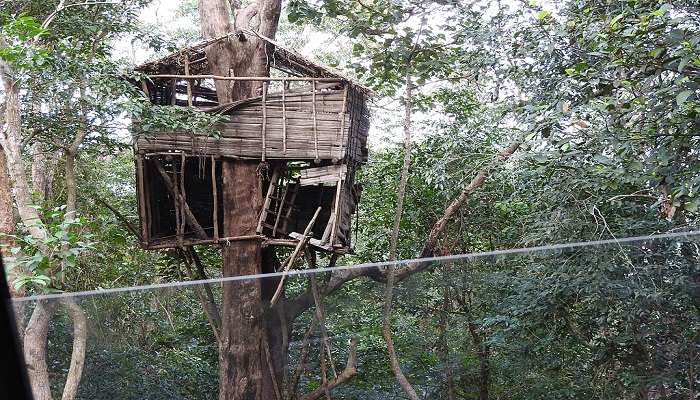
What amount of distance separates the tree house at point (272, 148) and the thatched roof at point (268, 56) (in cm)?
1

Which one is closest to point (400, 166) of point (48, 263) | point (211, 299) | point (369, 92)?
point (369, 92)

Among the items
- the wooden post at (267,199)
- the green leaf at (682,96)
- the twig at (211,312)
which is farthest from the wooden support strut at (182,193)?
the green leaf at (682,96)

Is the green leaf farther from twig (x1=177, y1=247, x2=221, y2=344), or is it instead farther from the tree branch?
twig (x1=177, y1=247, x2=221, y2=344)

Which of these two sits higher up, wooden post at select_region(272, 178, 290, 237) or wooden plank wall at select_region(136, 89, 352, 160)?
wooden plank wall at select_region(136, 89, 352, 160)

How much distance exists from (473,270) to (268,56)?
469 cm

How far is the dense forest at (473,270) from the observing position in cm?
265

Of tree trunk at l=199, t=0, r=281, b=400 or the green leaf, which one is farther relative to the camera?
tree trunk at l=199, t=0, r=281, b=400

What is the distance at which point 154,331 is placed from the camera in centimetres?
282

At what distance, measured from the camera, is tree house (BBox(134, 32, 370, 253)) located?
253 inches

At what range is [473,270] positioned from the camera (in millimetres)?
2840

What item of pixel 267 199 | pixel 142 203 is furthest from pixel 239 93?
pixel 142 203

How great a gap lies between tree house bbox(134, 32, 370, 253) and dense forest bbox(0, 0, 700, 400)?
1.29 ft

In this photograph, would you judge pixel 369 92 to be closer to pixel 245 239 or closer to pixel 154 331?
pixel 245 239

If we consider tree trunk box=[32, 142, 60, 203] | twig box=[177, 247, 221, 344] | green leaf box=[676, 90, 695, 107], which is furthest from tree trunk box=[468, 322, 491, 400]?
tree trunk box=[32, 142, 60, 203]
